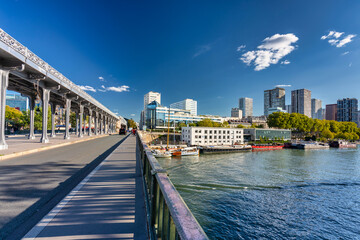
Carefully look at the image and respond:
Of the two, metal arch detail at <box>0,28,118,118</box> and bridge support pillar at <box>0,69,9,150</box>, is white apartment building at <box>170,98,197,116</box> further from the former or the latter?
bridge support pillar at <box>0,69,9,150</box>

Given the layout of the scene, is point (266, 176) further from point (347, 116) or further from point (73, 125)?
point (347, 116)

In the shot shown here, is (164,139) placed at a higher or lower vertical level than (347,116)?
lower

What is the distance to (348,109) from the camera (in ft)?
479

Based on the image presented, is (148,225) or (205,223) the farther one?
(205,223)

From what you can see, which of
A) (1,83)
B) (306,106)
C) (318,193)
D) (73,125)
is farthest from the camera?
(306,106)

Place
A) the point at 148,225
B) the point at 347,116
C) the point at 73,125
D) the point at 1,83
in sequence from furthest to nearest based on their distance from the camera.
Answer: the point at 347,116 < the point at 73,125 < the point at 1,83 < the point at 148,225

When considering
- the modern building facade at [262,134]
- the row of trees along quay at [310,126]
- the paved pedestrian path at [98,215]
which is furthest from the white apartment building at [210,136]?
the paved pedestrian path at [98,215]

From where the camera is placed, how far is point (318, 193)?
51.8 ft

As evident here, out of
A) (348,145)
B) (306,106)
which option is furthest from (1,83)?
(306,106)

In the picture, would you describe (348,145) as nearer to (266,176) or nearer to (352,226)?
(266,176)

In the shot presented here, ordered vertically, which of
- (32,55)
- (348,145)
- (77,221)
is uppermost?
(32,55)

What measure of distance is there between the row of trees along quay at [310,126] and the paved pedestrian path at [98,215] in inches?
3667

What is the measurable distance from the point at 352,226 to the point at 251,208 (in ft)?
20.3

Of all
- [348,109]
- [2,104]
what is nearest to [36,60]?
[2,104]
